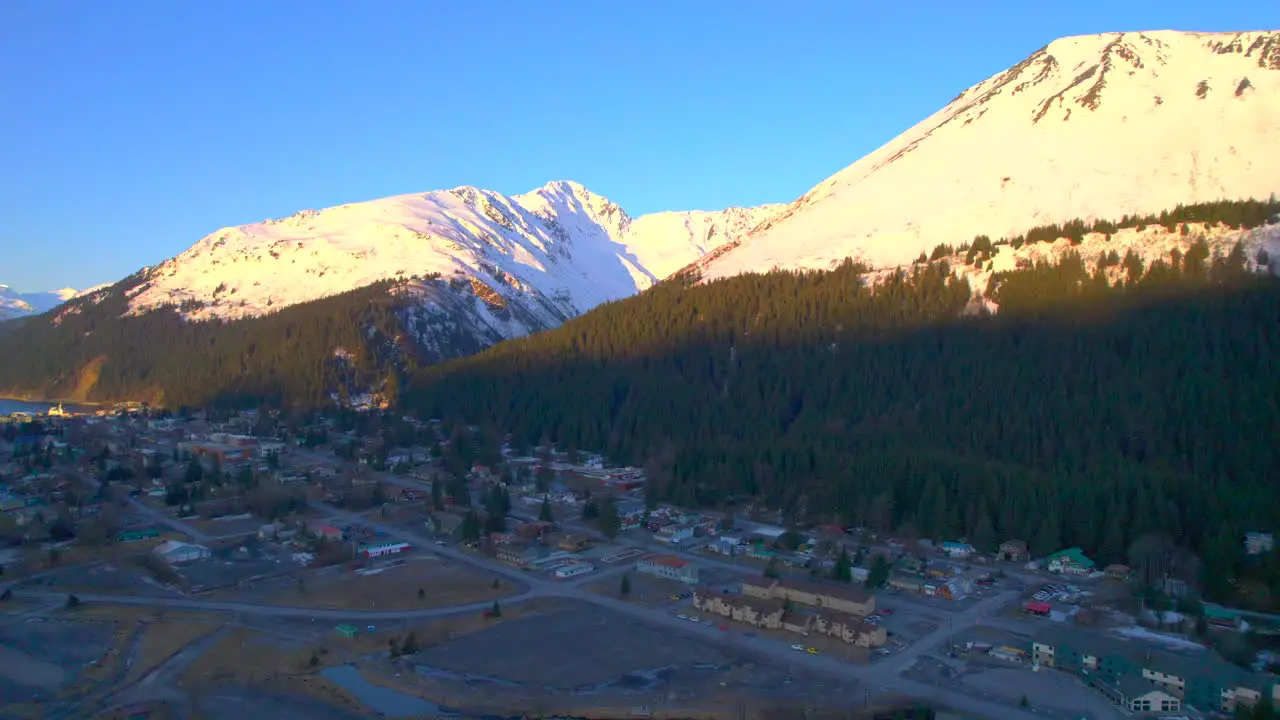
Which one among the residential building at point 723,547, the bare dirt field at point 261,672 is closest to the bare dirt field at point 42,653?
the bare dirt field at point 261,672

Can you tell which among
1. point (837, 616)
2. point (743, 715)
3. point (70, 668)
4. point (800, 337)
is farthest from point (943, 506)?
point (70, 668)

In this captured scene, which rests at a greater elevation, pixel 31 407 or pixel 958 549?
pixel 31 407

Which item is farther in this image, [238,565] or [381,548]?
[381,548]

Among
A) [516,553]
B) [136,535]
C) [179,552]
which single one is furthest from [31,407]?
[516,553]

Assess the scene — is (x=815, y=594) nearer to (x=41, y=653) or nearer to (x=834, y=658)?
(x=834, y=658)

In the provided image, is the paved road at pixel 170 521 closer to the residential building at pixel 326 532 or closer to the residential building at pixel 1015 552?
the residential building at pixel 326 532

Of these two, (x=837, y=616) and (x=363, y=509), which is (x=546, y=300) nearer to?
(x=363, y=509)
